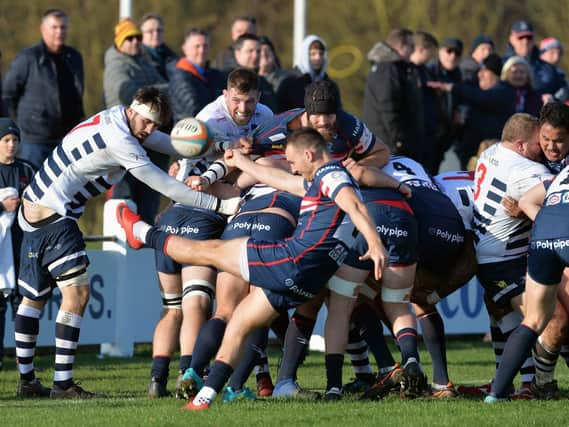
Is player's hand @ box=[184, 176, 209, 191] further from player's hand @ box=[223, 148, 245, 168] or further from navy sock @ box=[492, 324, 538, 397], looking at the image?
navy sock @ box=[492, 324, 538, 397]

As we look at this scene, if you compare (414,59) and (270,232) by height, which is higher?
(414,59)

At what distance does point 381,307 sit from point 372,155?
1.22 m

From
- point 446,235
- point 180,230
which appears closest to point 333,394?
point 446,235

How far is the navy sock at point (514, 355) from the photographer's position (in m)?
9.20

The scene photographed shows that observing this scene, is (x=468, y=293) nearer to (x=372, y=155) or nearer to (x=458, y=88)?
(x=458, y=88)

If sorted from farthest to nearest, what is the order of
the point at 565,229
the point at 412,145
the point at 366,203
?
the point at 412,145
the point at 366,203
the point at 565,229

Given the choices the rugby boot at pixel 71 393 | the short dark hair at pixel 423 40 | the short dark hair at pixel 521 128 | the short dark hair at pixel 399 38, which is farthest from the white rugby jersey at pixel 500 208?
the short dark hair at pixel 423 40

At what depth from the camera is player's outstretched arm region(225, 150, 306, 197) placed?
978cm

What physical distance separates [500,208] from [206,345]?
8.20ft

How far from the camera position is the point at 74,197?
410 inches

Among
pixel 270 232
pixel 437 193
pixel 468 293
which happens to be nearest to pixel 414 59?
pixel 468 293

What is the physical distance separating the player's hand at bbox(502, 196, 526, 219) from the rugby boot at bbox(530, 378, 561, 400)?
1321 mm

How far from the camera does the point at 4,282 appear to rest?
11945 millimetres

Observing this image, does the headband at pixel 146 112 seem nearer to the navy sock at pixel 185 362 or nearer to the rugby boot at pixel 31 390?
the navy sock at pixel 185 362
